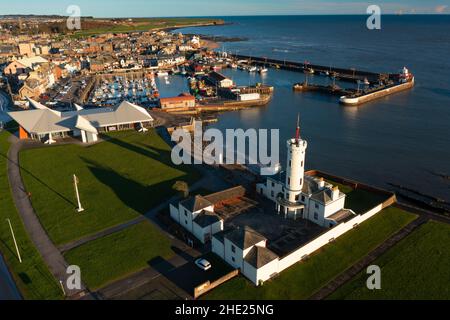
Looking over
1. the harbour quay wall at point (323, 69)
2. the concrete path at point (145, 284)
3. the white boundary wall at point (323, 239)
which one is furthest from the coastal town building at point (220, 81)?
the concrete path at point (145, 284)

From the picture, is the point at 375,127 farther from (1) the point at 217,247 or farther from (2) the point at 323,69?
(2) the point at 323,69

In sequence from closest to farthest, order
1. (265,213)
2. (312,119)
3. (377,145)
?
(265,213)
(377,145)
(312,119)

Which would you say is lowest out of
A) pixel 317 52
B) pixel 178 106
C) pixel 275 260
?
pixel 275 260

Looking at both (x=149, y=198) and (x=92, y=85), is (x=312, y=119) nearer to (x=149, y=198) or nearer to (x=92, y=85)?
(x=149, y=198)

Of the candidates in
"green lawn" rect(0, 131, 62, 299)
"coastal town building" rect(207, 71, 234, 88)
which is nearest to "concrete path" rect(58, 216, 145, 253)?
"green lawn" rect(0, 131, 62, 299)

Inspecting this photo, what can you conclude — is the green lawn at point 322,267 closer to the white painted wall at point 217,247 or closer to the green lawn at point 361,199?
the green lawn at point 361,199

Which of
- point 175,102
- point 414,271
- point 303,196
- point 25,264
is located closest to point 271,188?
point 303,196

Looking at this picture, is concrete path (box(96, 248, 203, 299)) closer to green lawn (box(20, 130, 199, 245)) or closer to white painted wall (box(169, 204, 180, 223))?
white painted wall (box(169, 204, 180, 223))

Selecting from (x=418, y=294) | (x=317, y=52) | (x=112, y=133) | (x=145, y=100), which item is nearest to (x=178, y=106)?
(x=145, y=100)
